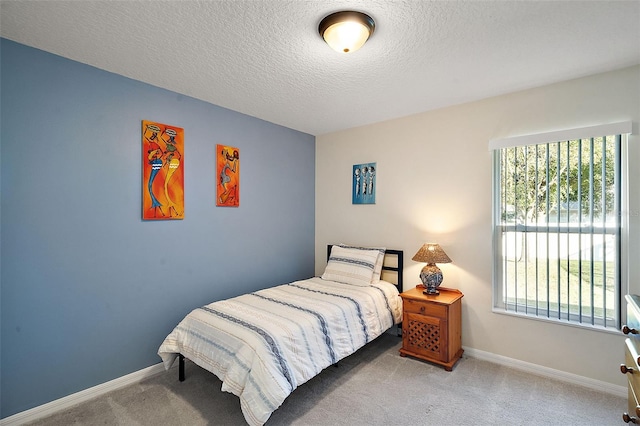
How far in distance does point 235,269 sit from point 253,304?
2.76 feet

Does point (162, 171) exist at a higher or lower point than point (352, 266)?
higher

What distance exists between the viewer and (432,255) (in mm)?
3023

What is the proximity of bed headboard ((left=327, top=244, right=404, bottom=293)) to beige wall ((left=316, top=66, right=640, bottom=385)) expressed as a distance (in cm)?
9

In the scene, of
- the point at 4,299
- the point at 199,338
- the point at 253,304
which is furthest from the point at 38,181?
the point at 253,304

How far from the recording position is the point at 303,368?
2162 mm

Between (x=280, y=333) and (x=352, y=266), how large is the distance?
1570 mm

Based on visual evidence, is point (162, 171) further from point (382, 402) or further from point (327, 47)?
point (382, 402)

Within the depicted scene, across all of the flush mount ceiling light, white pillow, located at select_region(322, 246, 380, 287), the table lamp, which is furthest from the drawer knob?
the flush mount ceiling light

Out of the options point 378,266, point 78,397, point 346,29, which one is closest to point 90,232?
point 78,397

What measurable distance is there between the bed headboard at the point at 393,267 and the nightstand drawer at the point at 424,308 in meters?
0.50

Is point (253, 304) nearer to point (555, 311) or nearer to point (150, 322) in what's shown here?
point (150, 322)

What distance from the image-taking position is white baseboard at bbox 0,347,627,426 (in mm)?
2131

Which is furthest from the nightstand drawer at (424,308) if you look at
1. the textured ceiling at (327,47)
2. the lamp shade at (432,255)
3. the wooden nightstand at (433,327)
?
the textured ceiling at (327,47)

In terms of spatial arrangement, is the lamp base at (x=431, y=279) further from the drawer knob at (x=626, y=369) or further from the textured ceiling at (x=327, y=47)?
the textured ceiling at (x=327, y=47)
